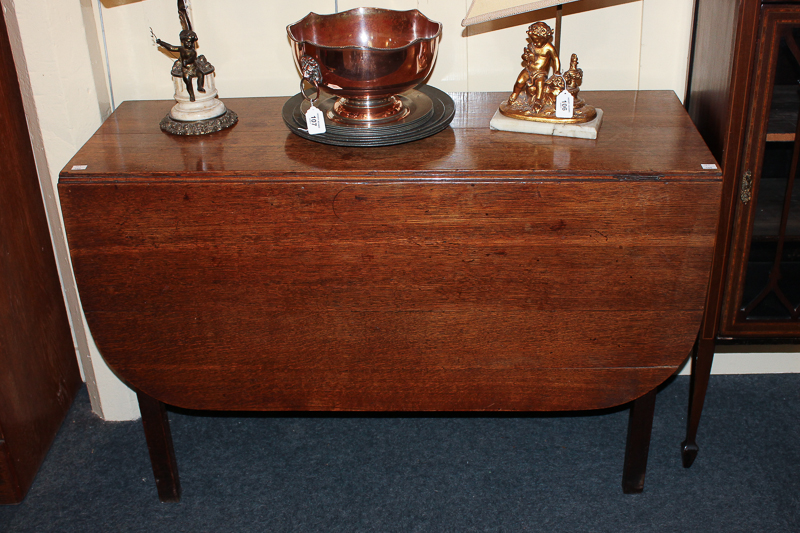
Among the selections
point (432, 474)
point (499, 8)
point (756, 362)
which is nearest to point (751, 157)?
point (499, 8)

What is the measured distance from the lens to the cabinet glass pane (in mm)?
1438

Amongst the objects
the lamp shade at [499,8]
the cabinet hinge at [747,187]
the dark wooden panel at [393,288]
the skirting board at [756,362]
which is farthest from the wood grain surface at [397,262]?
the skirting board at [756,362]

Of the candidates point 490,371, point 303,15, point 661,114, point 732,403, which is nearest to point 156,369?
point 490,371

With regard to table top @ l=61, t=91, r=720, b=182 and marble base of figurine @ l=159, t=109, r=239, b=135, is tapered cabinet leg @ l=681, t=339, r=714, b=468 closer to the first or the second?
table top @ l=61, t=91, r=720, b=182

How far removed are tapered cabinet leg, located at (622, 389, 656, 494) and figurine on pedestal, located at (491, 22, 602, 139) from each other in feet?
1.92

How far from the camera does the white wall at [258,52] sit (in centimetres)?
168

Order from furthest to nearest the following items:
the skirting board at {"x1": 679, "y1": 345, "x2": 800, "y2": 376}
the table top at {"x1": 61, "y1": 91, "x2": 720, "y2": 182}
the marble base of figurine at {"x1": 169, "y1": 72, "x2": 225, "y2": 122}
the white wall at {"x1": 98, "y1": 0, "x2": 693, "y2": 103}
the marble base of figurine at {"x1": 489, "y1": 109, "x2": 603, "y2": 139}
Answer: the skirting board at {"x1": 679, "y1": 345, "x2": 800, "y2": 376} → the white wall at {"x1": 98, "y1": 0, "x2": 693, "y2": 103} → the marble base of figurine at {"x1": 169, "y1": 72, "x2": 225, "y2": 122} → the marble base of figurine at {"x1": 489, "y1": 109, "x2": 603, "y2": 139} → the table top at {"x1": 61, "y1": 91, "x2": 720, "y2": 182}

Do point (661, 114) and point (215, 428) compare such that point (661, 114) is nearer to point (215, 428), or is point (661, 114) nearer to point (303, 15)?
point (303, 15)

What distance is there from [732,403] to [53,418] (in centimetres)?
171

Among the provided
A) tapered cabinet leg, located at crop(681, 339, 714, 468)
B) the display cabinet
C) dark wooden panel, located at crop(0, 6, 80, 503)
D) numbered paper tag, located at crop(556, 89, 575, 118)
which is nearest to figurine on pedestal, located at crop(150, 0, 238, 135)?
dark wooden panel, located at crop(0, 6, 80, 503)

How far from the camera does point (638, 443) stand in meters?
1.69

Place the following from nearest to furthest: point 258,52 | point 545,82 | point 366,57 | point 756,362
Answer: point 366,57
point 545,82
point 258,52
point 756,362

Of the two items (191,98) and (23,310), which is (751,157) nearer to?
(191,98)

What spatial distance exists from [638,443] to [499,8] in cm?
95
